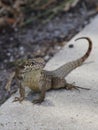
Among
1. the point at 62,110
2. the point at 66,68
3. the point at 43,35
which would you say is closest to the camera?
the point at 62,110

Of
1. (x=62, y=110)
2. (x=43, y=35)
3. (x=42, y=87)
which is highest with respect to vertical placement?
(x=43, y=35)

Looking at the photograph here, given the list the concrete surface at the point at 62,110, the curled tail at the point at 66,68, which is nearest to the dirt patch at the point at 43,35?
the curled tail at the point at 66,68

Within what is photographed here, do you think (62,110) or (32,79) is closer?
(62,110)

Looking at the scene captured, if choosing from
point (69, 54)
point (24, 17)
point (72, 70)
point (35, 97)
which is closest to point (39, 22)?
point (24, 17)

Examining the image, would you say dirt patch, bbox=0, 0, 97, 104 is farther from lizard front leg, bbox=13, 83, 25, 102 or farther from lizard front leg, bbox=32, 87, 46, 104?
lizard front leg, bbox=32, 87, 46, 104

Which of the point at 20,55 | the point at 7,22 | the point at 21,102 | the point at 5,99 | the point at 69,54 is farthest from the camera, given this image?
the point at 7,22

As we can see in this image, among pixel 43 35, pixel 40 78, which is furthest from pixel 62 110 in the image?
pixel 43 35

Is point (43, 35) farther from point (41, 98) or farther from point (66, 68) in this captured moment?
point (41, 98)

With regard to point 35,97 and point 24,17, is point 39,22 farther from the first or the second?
point 35,97
